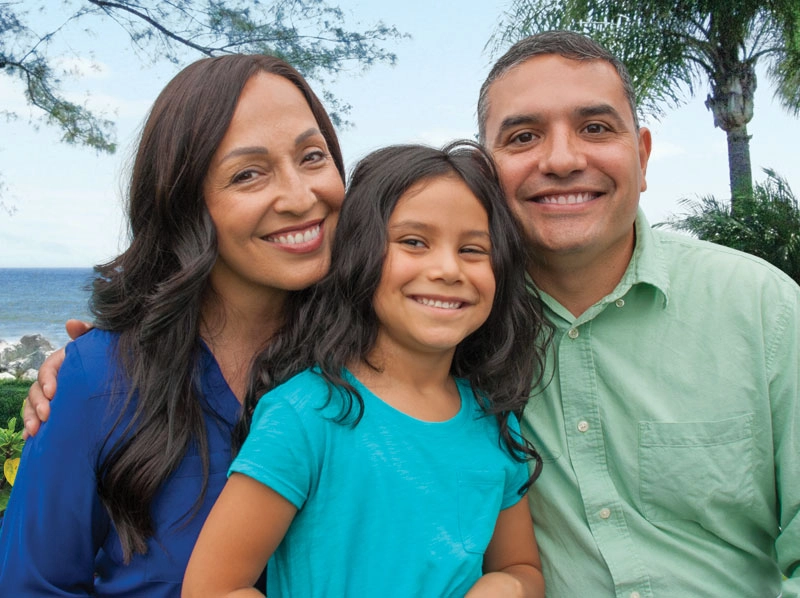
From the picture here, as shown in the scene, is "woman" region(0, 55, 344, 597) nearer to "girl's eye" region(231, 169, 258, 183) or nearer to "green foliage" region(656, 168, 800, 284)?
"girl's eye" region(231, 169, 258, 183)

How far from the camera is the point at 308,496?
5.67 feet

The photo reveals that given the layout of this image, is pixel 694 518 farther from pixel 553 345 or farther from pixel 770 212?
pixel 770 212

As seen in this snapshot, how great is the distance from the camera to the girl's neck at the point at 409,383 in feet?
6.21

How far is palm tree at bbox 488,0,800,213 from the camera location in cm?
1385

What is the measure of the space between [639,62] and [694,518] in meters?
13.1

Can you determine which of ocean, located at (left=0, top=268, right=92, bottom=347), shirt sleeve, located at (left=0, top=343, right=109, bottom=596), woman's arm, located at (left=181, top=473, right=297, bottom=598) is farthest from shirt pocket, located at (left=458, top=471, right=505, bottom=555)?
ocean, located at (left=0, top=268, right=92, bottom=347)

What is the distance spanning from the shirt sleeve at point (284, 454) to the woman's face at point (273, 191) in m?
0.51

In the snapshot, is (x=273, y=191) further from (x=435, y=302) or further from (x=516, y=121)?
(x=516, y=121)

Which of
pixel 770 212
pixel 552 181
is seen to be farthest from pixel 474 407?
pixel 770 212

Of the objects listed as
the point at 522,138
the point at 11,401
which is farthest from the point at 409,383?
the point at 11,401

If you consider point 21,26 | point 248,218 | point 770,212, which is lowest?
point 770,212

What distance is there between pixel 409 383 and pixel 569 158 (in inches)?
32.4

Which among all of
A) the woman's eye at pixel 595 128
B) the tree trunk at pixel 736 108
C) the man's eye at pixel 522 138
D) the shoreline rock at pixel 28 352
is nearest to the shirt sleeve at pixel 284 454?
the man's eye at pixel 522 138

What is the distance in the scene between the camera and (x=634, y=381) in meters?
2.23
